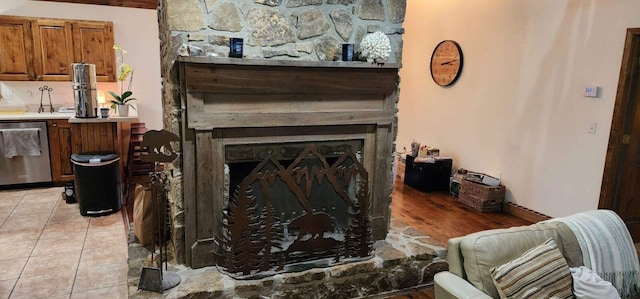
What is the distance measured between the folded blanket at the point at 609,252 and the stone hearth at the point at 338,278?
115cm

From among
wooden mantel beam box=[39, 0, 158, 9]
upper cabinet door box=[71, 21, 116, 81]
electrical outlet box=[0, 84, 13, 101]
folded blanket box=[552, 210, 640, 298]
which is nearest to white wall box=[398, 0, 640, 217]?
folded blanket box=[552, 210, 640, 298]

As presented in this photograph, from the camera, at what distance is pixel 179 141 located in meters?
2.50

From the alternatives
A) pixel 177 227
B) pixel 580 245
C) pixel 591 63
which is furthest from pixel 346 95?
pixel 591 63

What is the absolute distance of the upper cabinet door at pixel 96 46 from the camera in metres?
5.32

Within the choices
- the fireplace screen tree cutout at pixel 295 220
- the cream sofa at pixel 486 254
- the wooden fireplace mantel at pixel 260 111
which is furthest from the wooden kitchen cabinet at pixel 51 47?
the cream sofa at pixel 486 254

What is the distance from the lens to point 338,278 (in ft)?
9.02

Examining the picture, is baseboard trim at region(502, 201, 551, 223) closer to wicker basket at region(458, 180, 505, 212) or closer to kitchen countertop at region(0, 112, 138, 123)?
wicker basket at region(458, 180, 505, 212)

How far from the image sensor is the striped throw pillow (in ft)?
5.68

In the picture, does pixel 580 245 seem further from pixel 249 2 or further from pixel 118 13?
pixel 118 13

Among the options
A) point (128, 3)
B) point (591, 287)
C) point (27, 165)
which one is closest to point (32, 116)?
point (27, 165)

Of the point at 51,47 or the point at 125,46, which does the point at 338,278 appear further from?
the point at 51,47

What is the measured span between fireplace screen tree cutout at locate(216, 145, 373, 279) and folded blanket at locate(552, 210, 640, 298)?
1.28 meters

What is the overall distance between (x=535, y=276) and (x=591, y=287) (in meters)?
0.27

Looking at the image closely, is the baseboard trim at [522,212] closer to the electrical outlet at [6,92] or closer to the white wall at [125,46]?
the white wall at [125,46]
